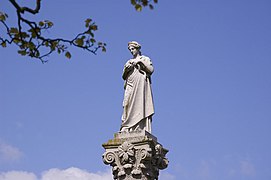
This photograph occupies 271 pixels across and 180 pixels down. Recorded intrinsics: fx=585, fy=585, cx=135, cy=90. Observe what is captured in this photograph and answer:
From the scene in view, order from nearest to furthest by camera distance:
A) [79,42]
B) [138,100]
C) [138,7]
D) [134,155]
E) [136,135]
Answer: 1. [138,7]
2. [79,42]
3. [134,155]
4. [136,135]
5. [138,100]

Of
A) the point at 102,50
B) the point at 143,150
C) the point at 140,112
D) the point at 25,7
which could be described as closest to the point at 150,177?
the point at 143,150

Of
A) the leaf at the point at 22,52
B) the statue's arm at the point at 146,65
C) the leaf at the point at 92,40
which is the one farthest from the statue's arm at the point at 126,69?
the leaf at the point at 22,52

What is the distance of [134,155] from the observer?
13.5m

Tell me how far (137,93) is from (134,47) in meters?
1.24

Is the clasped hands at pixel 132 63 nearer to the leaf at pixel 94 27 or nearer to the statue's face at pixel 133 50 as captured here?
the statue's face at pixel 133 50

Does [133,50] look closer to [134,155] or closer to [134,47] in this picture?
[134,47]

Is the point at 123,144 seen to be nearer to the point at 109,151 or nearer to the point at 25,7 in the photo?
the point at 109,151

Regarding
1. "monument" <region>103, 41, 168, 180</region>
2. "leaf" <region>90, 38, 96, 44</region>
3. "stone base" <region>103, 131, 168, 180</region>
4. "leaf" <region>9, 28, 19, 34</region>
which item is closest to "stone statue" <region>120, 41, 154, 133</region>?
"monument" <region>103, 41, 168, 180</region>

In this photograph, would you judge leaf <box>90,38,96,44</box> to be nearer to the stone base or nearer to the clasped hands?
the stone base

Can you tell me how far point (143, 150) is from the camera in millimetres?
13469

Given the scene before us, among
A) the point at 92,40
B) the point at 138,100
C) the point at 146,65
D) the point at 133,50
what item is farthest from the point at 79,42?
the point at 133,50

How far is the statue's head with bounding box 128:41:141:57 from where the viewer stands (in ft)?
48.8

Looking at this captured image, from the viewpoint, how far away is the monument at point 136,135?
13469mm

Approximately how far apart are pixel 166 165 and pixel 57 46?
23.8 ft
